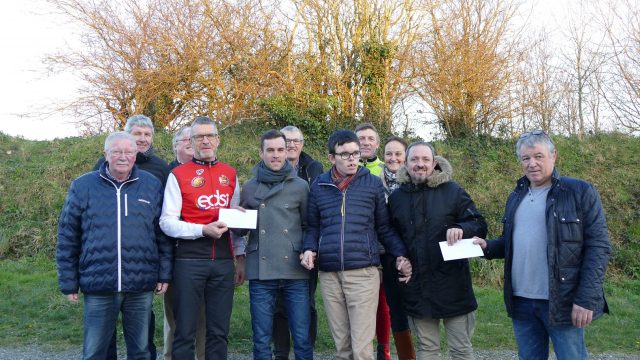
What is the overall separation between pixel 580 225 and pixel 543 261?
35 cm

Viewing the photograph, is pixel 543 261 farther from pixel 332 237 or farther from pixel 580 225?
pixel 332 237

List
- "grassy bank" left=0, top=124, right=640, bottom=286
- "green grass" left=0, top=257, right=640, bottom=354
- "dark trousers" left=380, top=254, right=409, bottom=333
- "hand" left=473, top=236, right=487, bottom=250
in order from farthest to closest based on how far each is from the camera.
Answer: "grassy bank" left=0, top=124, right=640, bottom=286 < "green grass" left=0, top=257, right=640, bottom=354 < "dark trousers" left=380, top=254, right=409, bottom=333 < "hand" left=473, top=236, right=487, bottom=250

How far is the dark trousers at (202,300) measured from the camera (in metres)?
4.39

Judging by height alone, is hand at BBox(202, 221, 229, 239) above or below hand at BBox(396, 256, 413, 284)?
above

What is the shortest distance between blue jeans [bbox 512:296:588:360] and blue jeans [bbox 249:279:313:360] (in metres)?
1.65

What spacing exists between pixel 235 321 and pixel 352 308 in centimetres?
285

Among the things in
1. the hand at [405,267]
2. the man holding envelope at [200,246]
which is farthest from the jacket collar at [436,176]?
the man holding envelope at [200,246]

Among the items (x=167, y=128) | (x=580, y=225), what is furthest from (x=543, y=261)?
(x=167, y=128)

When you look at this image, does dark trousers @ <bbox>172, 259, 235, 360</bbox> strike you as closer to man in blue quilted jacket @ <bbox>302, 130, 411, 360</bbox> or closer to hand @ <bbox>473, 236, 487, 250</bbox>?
man in blue quilted jacket @ <bbox>302, 130, 411, 360</bbox>

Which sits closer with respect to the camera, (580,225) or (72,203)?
(580,225)

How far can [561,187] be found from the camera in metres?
3.69

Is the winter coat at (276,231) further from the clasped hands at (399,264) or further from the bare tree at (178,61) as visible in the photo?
the bare tree at (178,61)

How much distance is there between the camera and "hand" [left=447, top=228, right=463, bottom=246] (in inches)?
163

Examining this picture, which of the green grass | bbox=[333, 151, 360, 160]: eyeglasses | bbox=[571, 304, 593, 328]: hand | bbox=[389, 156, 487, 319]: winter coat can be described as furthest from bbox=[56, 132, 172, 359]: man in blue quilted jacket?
bbox=[571, 304, 593, 328]: hand
